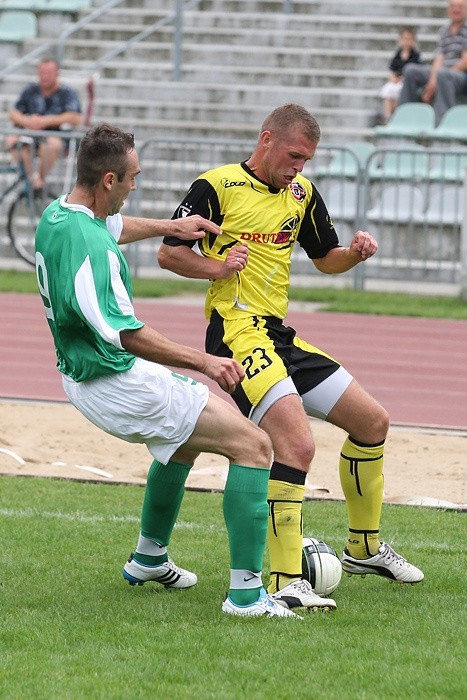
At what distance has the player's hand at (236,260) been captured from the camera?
616cm

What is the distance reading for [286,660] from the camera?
5211 millimetres

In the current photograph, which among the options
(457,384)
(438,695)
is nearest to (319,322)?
(457,384)

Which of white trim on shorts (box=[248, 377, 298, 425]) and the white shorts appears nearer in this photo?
the white shorts

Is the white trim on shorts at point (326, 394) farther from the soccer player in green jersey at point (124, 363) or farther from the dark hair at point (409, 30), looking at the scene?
the dark hair at point (409, 30)

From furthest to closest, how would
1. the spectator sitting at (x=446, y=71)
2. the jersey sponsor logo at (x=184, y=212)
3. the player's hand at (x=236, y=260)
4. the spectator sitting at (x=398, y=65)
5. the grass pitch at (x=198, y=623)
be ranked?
1. the spectator sitting at (x=398, y=65)
2. the spectator sitting at (x=446, y=71)
3. the jersey sponsor logo at (x=184, y=212)
4. the player's hand at (x=236, y=260)
5. the grass pitch at (x=198, y=623)

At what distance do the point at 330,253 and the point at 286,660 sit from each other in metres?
2.35

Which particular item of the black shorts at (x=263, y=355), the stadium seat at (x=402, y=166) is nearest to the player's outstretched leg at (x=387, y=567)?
the black shorts at (x=263, y=355)

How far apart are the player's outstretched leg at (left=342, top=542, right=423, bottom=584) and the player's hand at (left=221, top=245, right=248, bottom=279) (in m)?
1.44

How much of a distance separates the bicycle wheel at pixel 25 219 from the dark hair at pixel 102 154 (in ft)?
41.0

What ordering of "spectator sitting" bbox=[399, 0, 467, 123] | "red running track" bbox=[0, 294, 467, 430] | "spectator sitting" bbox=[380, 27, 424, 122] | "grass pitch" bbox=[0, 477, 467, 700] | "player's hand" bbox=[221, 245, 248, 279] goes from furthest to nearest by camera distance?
"spectator sitting" bbox=[380, 27, 424, 122], "spectator sitting" bbox=[399, 0, 467, 123], "red running track" bbox=[0, 294, 467, 430], "player's hand" bbox=[221, 245, 248, 279], "grass pitch" bbox=[0, 477, 467, 700]

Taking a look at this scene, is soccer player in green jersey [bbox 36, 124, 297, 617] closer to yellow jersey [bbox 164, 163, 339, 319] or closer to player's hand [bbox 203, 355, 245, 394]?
player's hand [bbox 203, 355, 245, 394]

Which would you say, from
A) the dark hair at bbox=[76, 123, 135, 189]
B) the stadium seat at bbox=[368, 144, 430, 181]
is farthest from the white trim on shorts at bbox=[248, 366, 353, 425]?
the stadium seat at bbox=[368, 144, 430, 181]

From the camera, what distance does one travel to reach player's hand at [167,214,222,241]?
6234mm

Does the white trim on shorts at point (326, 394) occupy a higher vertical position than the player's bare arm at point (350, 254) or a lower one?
lower
